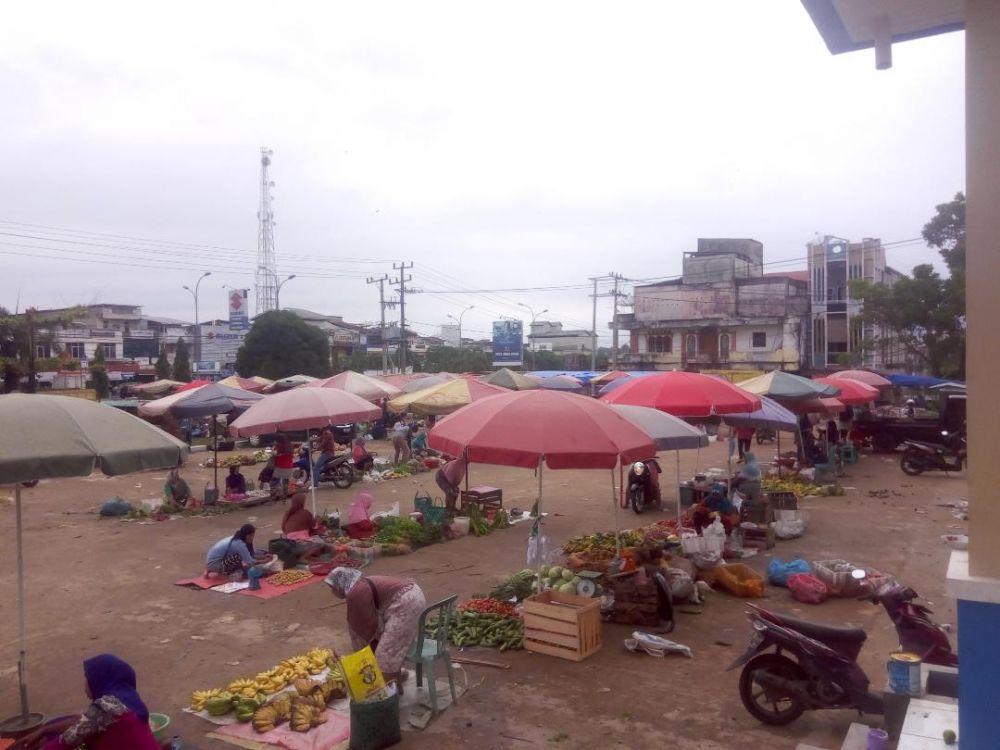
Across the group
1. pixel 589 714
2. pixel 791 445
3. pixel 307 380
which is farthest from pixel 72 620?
pixel 791 445

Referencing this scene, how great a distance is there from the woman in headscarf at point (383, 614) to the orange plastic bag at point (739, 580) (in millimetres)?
4351

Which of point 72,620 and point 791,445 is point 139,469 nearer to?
point 72,620

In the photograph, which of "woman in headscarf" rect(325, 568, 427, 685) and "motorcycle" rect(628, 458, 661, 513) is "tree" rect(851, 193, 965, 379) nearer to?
"motorcycle" rect(628, 458, 661, 513)

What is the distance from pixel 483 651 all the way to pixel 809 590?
12.6ft

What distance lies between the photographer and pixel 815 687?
5.39 m

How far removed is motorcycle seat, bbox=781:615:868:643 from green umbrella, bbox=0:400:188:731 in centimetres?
491

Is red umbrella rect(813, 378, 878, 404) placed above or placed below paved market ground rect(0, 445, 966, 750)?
above

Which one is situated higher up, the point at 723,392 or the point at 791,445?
the point at 723,392

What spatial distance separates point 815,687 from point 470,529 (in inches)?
292

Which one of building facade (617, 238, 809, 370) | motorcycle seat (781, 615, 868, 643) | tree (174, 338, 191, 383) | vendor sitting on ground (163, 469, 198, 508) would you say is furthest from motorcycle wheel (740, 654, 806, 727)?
tree (174, 338, 191, 383)

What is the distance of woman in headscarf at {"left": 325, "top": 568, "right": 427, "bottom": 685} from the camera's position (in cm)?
572

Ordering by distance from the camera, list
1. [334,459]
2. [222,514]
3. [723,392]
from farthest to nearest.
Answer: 1. [334,459]
2. [222,514]
3. [723,392]

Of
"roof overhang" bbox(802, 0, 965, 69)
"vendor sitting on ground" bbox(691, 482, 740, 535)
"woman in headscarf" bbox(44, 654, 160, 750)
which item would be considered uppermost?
"roof overhang" bbox(802, 0, 965, 69)

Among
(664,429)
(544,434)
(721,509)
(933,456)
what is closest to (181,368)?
(933,456)
